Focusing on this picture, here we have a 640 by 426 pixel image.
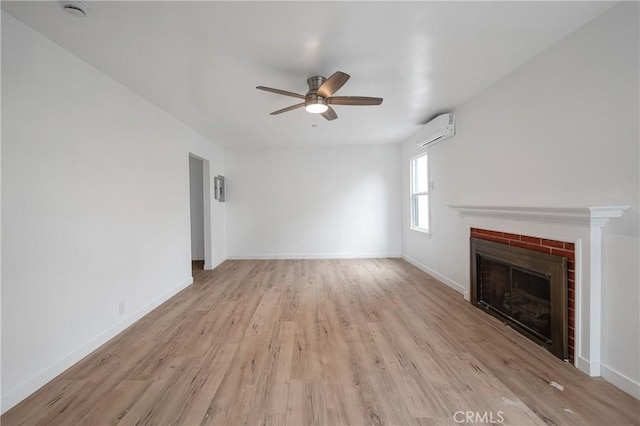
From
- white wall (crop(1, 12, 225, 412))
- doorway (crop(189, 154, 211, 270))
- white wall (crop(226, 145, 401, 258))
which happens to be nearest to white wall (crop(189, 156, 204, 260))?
doorway (crop(189, 154, 211, 270))

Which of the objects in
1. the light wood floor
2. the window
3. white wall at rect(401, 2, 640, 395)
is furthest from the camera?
the window

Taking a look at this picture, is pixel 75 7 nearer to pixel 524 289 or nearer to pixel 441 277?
pixel 524 289

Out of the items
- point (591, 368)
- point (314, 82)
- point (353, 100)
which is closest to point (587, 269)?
point (591, 368)

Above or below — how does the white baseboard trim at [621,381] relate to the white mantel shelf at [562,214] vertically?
below

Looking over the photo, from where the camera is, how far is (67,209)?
214 cm

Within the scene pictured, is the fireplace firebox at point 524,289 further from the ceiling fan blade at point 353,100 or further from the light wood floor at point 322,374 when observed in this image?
the ceiling fan blade at point 353,100

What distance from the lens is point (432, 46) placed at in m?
2.21

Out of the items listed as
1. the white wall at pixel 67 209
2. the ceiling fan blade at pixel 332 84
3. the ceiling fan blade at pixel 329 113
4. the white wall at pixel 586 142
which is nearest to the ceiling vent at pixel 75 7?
the white wall at pixel 67 209

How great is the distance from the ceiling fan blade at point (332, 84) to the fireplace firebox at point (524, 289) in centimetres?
220

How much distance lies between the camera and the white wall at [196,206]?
6.22m

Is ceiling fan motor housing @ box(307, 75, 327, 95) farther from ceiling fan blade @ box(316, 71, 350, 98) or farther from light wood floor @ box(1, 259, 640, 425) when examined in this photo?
light wood floor @ box(1, 259, 640, 425)

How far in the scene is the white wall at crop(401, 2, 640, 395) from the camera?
1.74 metres

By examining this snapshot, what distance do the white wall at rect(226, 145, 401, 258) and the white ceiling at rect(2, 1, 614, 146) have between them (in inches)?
109

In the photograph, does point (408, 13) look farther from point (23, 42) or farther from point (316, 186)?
point (316, 186)
